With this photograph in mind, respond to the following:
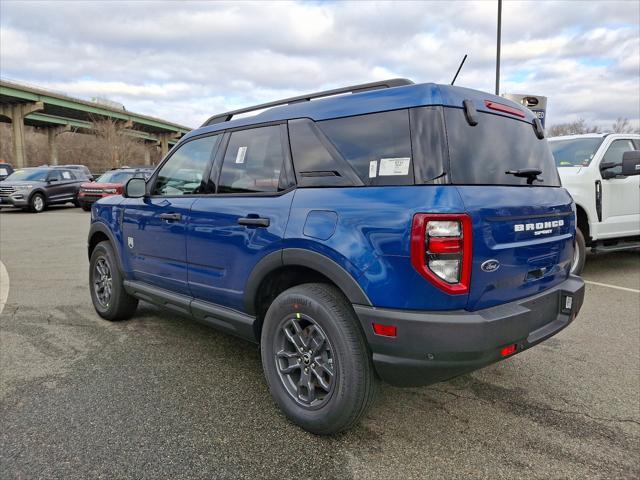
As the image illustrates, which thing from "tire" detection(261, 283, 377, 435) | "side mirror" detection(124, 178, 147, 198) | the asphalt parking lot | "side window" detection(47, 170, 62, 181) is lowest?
the asphalt parking lot

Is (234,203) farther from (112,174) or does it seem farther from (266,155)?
(112,174)

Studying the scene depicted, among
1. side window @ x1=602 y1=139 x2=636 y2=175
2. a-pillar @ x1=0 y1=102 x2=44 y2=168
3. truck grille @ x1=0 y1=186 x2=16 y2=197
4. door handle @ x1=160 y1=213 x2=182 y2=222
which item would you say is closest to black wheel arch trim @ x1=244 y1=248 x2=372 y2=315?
door handle @ x1=160 y1=213 x2=182 y2=222

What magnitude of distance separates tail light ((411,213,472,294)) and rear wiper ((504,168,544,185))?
0.68 meters

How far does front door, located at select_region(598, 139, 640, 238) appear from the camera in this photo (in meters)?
6.36

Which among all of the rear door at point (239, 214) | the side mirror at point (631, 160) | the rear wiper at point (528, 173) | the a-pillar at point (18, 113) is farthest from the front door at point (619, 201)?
the a-pillar at point (18, 113)

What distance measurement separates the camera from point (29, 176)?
1816 cm

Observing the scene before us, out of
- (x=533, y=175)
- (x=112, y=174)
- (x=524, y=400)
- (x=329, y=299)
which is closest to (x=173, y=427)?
(x=329, y=299)

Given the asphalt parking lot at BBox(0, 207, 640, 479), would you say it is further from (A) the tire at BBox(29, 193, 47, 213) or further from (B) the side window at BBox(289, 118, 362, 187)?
(A) the tire at BBox(29, 193, 47, 213)

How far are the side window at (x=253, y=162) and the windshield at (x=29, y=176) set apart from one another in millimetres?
18070

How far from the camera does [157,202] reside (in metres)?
3.84

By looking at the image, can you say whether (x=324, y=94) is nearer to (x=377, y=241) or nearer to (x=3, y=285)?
(x=377, y=241)

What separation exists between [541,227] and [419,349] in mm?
1048

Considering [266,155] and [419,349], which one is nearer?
[419,349]

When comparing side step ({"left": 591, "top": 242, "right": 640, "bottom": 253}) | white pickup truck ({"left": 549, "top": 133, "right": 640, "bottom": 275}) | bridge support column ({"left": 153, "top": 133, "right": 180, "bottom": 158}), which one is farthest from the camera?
bridge support column ({"left": 153, "top": 133, "right": 180, "bottom": 158})
